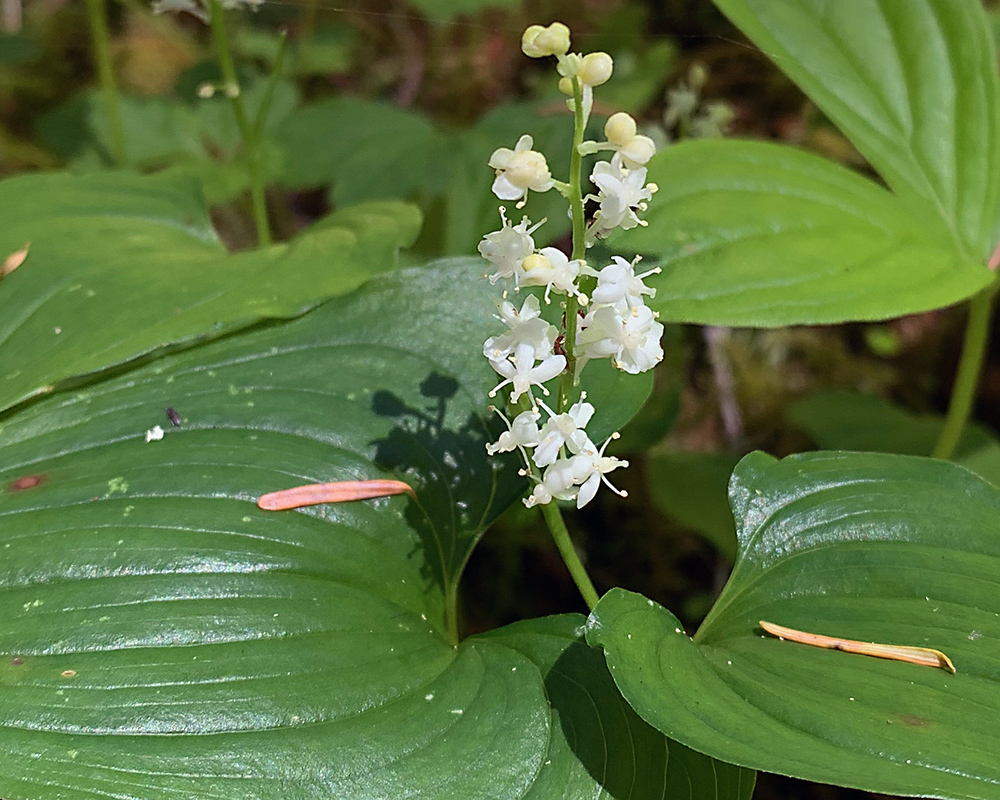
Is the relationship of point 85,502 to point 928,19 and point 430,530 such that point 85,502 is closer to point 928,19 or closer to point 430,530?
point 430,530

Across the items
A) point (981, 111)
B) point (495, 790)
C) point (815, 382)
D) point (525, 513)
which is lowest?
point (815, 382)

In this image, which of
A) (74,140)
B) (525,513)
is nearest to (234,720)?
(525,513)

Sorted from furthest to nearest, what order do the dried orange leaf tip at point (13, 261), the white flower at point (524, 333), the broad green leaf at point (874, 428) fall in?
the broad green leaf at point (874, 428) < the dried orange leaf tip at point (13, 261) < the white flower at point (524, 333)

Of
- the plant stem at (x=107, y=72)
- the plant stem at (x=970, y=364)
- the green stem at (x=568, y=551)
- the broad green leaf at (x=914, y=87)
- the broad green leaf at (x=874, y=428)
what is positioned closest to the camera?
the green stem at (x=568, y=551)

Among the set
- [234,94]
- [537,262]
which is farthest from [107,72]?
[537,262]

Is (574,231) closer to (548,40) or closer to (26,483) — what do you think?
(548,40)

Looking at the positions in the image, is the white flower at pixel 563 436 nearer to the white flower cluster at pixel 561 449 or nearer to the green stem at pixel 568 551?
the white flower cluster at pixel 561 449

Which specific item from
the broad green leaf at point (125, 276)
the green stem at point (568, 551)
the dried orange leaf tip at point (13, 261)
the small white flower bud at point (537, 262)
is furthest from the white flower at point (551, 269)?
the dried orange leaf tip at point (13, 261)
